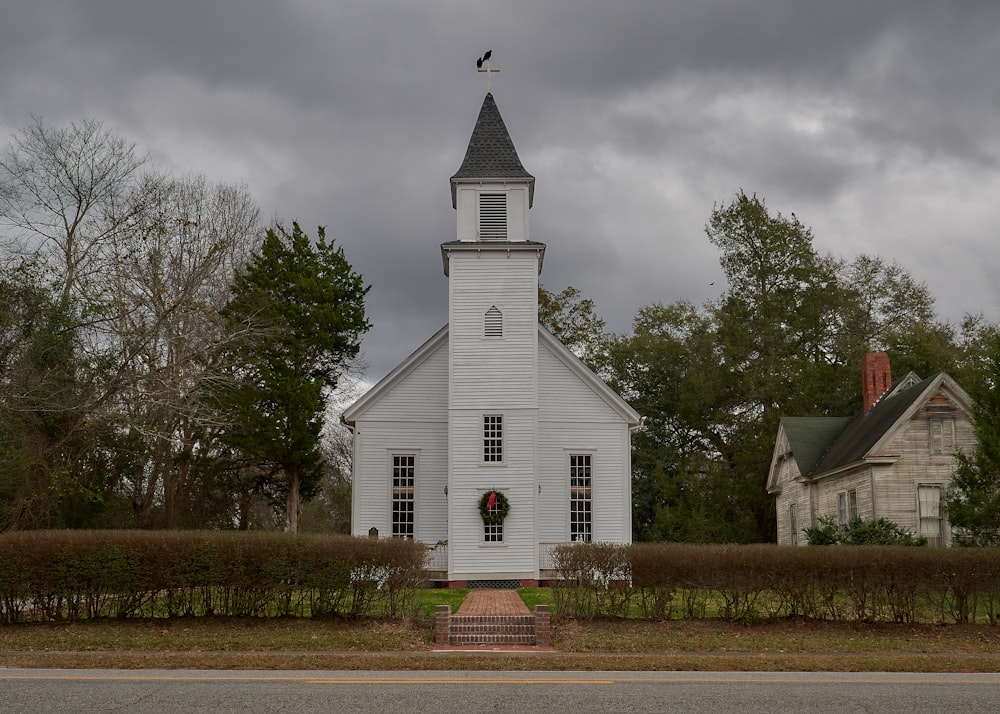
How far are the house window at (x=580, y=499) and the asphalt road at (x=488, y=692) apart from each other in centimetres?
1367

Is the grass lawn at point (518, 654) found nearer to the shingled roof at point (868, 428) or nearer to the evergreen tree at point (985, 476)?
the evergreen tree at point (985, 476)

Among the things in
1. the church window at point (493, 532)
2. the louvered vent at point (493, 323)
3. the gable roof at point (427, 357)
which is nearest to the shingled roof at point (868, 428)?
the gable roof at point (427, 357)

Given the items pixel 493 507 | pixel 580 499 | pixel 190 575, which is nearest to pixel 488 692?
pixel 190 575

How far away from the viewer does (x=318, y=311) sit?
114 ft

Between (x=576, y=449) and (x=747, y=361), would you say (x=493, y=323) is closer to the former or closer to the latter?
(x=576, y=449)

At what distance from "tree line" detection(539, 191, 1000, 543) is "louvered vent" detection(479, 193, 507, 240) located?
725 inches

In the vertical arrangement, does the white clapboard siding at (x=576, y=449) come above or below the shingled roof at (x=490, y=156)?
below

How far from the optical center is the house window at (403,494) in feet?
85.8

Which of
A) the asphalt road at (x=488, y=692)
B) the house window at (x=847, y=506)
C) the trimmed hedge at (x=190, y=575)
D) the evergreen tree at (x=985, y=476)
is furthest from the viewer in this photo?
the house window at (x=847, y=506)

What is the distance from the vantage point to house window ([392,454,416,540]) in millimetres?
26156

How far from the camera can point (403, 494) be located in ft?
86.3

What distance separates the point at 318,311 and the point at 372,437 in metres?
9.66

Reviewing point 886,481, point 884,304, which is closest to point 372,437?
point 886,481

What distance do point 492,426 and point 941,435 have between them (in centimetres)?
1324
